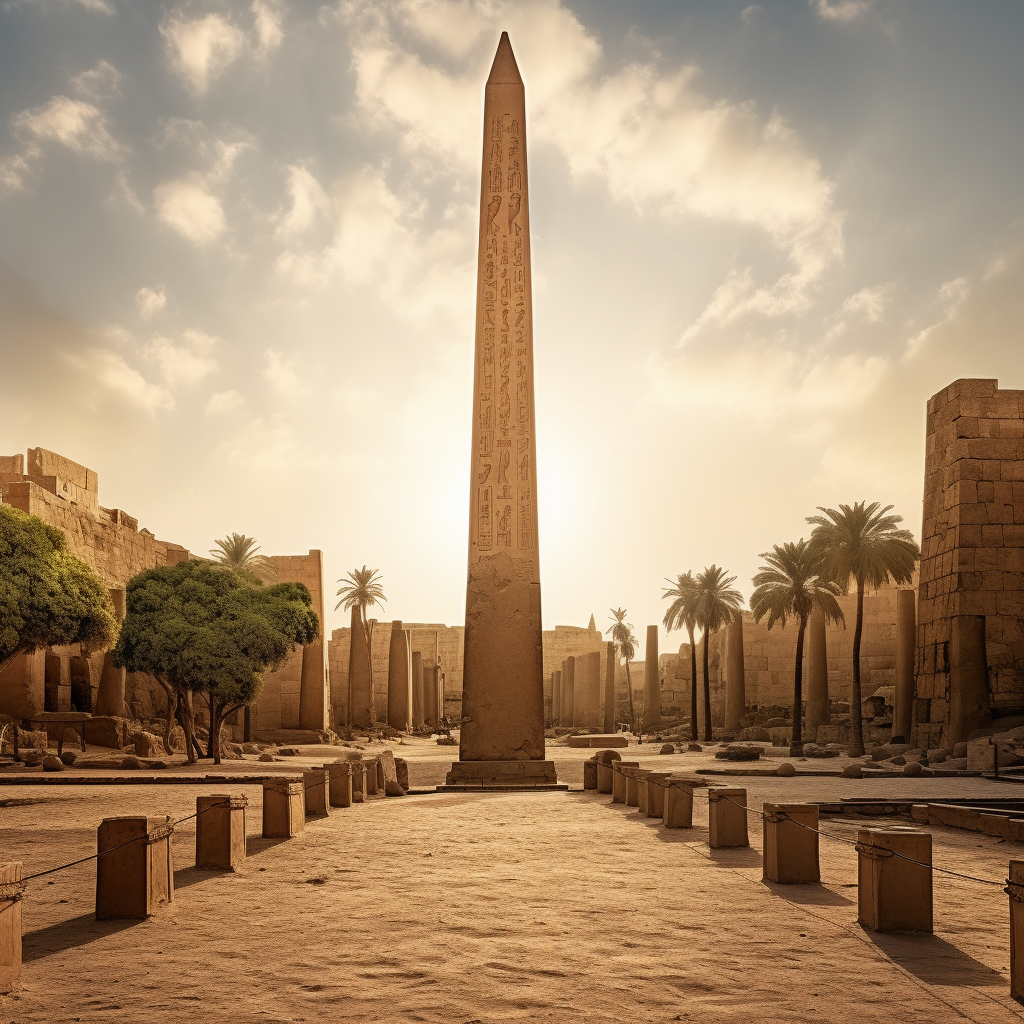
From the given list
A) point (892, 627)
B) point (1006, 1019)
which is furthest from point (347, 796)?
point (892, 627)

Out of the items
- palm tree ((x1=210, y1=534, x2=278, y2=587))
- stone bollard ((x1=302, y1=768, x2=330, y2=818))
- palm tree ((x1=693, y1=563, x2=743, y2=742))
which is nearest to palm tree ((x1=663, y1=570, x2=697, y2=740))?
palm tree ((x1=693, y1=563, x2=743, y2=742))

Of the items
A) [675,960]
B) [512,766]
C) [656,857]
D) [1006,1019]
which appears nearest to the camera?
[1006,1019]

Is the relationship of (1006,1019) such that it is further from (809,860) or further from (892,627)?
(892,627)

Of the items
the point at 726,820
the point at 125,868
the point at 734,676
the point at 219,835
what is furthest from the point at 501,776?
the point at 734,676

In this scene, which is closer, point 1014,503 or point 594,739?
point 1014,503

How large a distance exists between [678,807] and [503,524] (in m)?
5.00

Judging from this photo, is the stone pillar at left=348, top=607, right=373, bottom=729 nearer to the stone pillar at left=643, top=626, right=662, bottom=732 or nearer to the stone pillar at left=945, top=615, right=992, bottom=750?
the stone pillar at left=643, top=626, right=662, bottom=732

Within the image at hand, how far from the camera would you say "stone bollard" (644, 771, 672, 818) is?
9.31 m

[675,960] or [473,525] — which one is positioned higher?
[473,525]

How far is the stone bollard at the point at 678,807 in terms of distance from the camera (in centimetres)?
848

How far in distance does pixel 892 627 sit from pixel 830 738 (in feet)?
30.9

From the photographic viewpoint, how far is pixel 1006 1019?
→ 10.8 feet

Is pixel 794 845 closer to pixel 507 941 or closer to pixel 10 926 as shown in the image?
pixel 507 941

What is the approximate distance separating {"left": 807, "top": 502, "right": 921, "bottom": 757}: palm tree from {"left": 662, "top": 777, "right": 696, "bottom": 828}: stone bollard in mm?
15820
